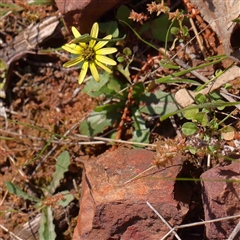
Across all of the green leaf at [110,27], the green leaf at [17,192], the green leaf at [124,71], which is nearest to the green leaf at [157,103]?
the green leaf at [124,71]

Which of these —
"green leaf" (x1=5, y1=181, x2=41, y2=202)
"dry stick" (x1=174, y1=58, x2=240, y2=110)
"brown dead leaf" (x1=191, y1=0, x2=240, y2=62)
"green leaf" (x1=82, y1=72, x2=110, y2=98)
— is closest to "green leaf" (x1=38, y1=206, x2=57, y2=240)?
"green leaf" (x1=5, y1=181, x2=41, y2=202)

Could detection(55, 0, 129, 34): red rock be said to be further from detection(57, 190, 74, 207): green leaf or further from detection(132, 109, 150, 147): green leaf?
detection(57, 190, 74, 207): green leaf

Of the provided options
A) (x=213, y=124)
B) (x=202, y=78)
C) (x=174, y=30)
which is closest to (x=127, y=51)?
(x=174, y=30)

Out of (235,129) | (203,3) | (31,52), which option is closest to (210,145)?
(235,129)

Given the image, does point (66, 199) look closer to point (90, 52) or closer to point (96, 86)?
point (96, 86)

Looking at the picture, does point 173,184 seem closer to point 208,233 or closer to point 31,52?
point 208,233

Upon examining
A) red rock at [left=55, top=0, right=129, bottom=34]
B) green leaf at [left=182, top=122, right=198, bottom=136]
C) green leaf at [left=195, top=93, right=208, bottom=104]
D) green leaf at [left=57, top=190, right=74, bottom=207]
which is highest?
red rock at [left=55, top=0, right=129, bottom=34]

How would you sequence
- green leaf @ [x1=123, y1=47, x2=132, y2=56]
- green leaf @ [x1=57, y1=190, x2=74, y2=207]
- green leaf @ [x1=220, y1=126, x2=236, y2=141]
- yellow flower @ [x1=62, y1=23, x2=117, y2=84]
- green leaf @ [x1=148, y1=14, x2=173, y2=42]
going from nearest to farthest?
green leaf @ [x1=220, y1=126, x2=236, y2=141], yellow flower @ [x1=62, y1=23, x2=117, y2=84], green leaf @ [x1=123, y1=47, x2=132, y2=56], green leaf @ [x1=148, y1=14, x2=173, y2=42], green leaf @ [x1=57, y1=190, x2=74, y2=207]
